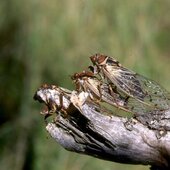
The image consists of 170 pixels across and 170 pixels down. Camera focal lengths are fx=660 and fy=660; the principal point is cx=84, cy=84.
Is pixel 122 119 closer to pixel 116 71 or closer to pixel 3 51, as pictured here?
pixel 116 71

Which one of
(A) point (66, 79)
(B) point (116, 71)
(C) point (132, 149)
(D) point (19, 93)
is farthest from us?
(D) point (19, 93)

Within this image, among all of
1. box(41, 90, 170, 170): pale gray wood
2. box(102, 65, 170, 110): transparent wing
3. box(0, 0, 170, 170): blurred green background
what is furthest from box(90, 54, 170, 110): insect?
box(0, 0, 170, 170): blurred green background

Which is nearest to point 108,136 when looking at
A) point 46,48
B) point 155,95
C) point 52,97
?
point 52,97

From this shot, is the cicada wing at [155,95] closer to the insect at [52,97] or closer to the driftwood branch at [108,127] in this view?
the driftwood branch at [108,127]

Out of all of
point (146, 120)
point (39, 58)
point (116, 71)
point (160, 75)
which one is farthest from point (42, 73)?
point (146, 120)

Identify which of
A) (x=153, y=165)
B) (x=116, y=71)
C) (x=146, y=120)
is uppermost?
(x=116, y=71)

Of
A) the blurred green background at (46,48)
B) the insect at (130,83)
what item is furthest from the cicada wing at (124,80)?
Result: the blurred green background at (46,48)
